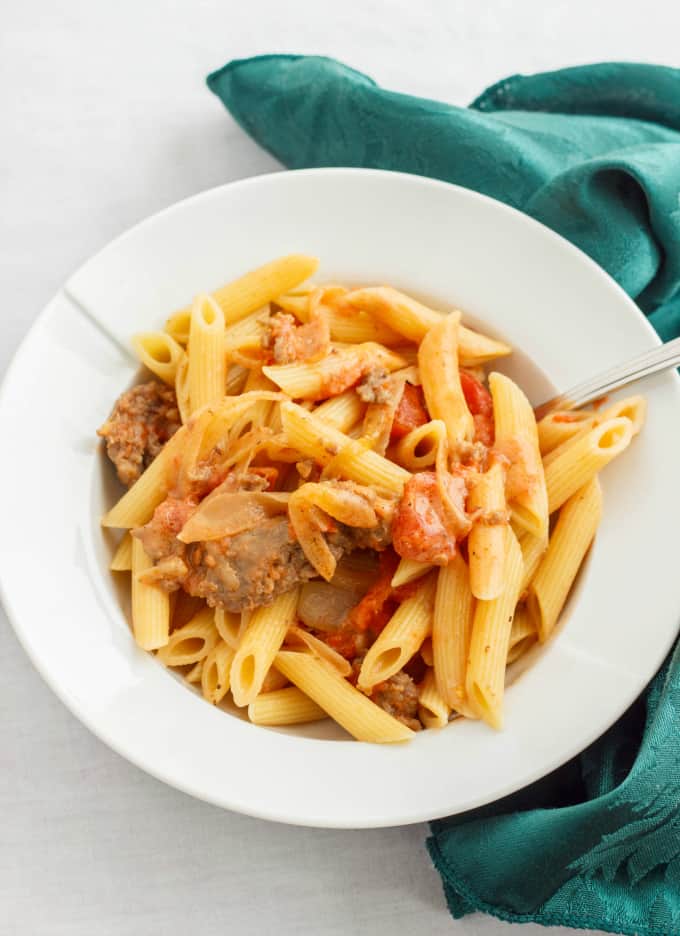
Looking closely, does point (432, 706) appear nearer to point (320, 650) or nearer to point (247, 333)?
point (320, 650)

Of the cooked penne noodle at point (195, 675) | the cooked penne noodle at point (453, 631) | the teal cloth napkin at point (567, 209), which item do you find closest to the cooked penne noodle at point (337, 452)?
the cooked penne noodle at point (453, 631)

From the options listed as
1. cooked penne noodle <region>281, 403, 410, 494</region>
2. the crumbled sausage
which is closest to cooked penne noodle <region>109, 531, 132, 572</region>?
the crumbled sausage

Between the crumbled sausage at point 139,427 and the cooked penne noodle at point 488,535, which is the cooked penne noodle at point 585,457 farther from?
the crumbled sausage at point 139,427

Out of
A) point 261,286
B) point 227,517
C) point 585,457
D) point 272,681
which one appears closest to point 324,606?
point 272,681

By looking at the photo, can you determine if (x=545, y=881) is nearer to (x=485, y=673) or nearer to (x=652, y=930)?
(x=652, y=930)

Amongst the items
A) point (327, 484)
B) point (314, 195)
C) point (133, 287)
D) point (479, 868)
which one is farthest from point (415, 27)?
point (479, 868)

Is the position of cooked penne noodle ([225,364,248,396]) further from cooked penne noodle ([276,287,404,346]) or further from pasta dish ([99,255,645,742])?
cooked penne noodle ([276,287,404,346])
